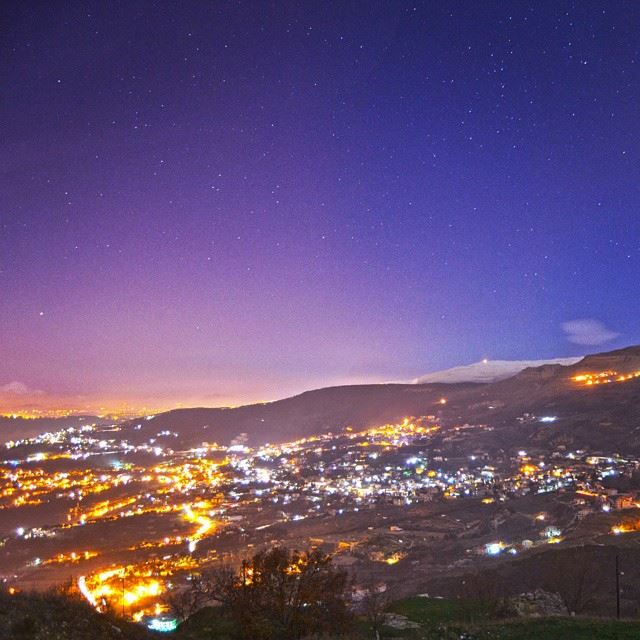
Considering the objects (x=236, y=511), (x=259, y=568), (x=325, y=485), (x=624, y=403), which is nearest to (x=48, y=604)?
(x=259, y=568)

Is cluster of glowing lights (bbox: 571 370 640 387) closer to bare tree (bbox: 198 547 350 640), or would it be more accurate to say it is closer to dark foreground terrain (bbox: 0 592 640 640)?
dark foreground terrain (bbox: 0 592 640 640)

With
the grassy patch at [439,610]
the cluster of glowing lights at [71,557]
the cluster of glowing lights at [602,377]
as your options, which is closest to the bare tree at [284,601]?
the grassy patch at [439,610]

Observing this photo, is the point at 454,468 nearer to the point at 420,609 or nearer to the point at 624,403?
the point at 624,403

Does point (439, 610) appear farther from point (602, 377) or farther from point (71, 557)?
point (602, 377)

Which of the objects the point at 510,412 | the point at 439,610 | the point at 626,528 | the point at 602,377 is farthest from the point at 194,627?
the point at 602,377

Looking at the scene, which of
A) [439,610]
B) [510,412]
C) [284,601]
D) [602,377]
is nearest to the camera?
[284,601]

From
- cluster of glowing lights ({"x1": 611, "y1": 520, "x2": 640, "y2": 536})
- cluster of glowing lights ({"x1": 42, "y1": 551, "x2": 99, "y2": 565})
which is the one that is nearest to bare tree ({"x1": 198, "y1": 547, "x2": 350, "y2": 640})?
cluster of glowing lights ({"x1": 611, "y1": 520, "x2": 640, "y2": 536})

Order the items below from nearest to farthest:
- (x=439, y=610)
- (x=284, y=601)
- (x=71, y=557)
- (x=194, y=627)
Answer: (x=284, y=601), (x=194, y=627), (x=439, y=610), (x=71, y=557)

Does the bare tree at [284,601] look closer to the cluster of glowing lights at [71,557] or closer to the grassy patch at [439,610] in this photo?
the grassy patch at [439,610]
